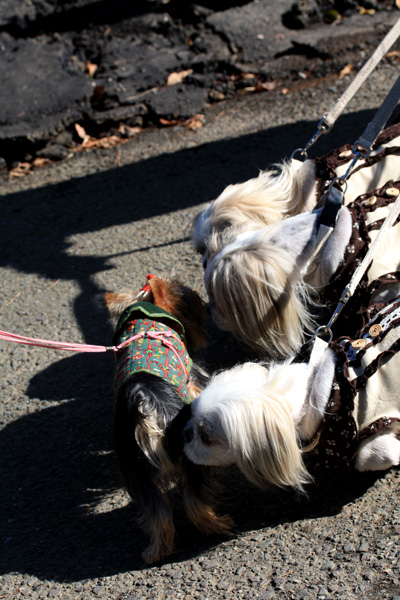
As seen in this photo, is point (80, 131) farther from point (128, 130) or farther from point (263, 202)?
point (263, 202)

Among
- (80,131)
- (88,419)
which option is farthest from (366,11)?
(88,419)

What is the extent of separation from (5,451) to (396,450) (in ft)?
6.89

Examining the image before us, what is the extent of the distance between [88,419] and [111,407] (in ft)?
0.48

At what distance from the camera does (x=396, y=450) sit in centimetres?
257

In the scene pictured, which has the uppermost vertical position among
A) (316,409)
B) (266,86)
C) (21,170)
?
(316,409)

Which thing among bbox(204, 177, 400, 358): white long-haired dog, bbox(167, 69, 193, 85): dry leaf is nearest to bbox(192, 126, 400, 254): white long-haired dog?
bbox(204, 177, 400, 358): white long-haired dog

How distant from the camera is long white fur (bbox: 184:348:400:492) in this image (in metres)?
2.30

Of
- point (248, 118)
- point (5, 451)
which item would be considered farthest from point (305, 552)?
point (248, 118)

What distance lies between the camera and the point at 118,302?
11.3ft

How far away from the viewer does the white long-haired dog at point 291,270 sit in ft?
9.66

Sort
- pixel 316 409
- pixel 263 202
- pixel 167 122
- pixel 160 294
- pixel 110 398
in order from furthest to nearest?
pixel 167 122, pixel 110 398, pixel 263 202, pixel 160 294, pixel 316 409

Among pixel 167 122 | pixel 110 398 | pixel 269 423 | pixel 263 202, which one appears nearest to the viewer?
pixel 269 423

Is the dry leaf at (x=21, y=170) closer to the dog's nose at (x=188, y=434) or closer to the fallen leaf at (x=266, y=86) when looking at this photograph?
the fallen leaf at (x=266, y=86)

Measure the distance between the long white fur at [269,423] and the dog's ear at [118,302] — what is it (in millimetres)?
1054
